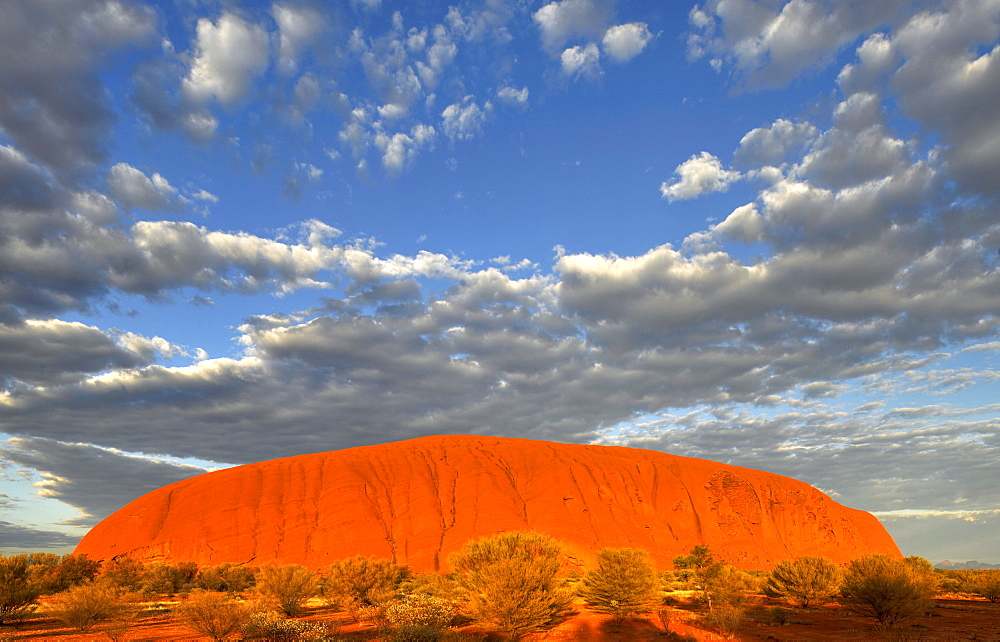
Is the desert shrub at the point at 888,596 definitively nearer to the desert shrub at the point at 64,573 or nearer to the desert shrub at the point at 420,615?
the desert shrub at the point at 420,615

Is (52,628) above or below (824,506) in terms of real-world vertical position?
below

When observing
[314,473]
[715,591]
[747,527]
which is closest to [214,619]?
[715,591]

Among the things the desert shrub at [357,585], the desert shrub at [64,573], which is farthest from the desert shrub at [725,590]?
the desert shrub at [64,573]

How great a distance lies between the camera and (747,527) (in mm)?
70750

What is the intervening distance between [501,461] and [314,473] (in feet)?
84.0

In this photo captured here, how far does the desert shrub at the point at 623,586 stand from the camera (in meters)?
26.6

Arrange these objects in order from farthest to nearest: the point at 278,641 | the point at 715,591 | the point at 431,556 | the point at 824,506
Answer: the point at 824,506, the point at 431,556, the point at 715,591, the point at 278,641

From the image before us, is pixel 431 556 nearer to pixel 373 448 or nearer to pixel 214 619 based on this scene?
pixel 373 448

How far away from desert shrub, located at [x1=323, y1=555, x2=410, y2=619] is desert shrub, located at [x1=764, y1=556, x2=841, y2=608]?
965 inches

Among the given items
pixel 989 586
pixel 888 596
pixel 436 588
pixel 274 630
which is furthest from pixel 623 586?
pixel 989 586

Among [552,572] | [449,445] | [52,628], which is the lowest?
[52,628]

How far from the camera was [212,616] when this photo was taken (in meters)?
18.5

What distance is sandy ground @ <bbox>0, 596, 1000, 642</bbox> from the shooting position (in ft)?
67.6

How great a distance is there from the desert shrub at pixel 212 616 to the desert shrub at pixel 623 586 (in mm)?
17193
